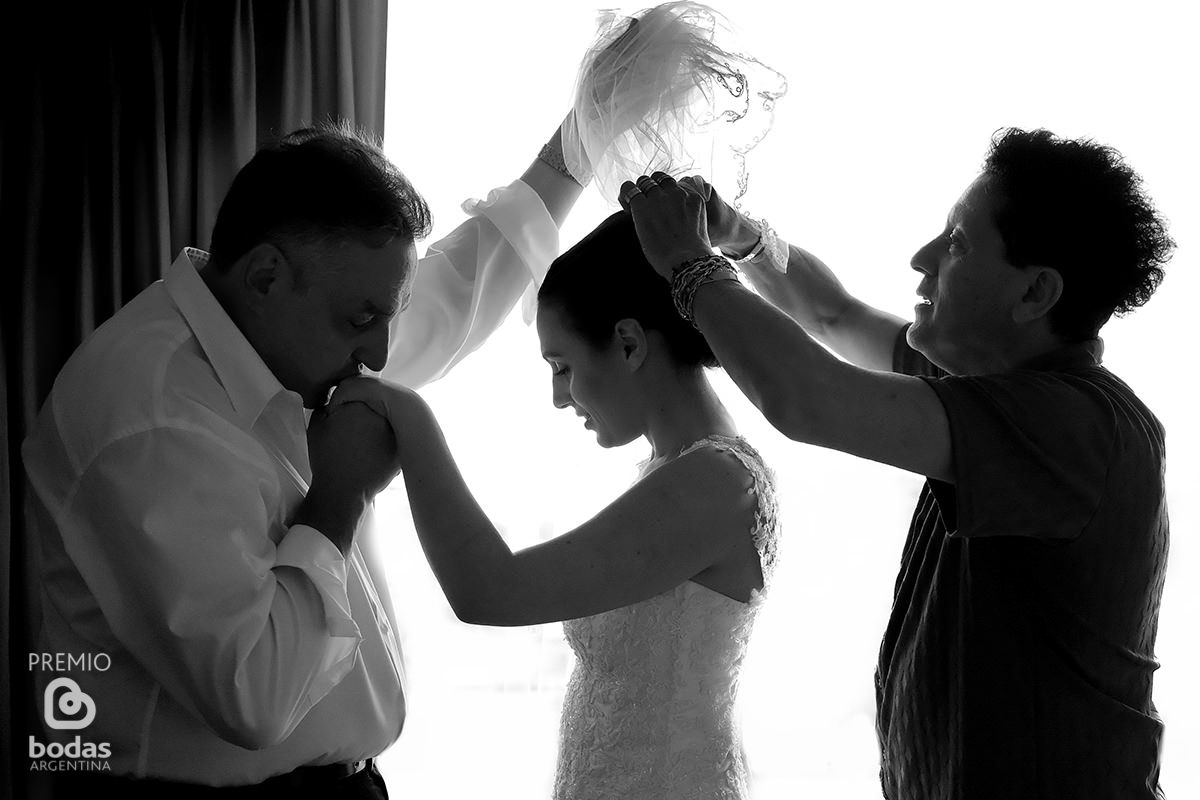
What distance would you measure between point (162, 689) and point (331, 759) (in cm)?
22

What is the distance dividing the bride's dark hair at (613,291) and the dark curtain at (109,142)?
124 cm

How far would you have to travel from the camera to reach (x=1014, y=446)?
1.18 meters

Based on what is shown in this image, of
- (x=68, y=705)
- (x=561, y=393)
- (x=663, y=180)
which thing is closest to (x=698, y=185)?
(x=663, y=180)

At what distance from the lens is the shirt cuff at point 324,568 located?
114 cm

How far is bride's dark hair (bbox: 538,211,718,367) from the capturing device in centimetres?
153

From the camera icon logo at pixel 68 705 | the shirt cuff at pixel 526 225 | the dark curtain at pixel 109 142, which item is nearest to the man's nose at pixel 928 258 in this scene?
the shirt cuff at pixel 526 225

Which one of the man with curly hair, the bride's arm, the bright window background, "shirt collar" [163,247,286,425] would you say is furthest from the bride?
the bright window background

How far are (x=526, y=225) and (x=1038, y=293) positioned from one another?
879 mm

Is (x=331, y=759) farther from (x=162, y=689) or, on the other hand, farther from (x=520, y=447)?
(x=520, y=447)

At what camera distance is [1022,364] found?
1.37 meters

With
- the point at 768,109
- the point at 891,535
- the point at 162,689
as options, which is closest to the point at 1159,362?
the point at 891,535

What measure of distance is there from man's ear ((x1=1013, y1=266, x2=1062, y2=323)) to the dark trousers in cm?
104

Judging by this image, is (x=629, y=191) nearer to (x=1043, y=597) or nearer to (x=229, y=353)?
(x=229, y=353)

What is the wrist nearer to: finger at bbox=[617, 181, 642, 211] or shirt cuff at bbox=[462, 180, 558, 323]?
finger at bbox=[617, 181, 642, 211]
